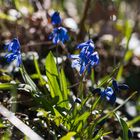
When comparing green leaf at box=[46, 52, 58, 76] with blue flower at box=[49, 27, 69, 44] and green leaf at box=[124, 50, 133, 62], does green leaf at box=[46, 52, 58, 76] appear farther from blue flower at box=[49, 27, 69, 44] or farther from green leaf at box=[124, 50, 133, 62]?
green leaf at box=[124, 50, 133, 62]

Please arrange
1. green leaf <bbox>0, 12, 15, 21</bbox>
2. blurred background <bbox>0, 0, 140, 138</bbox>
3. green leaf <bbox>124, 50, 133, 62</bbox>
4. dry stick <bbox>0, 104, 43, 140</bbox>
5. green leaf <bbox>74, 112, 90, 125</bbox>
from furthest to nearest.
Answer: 1. green leaf <bbox>124, 50, 133, 62</bbox>
2. green leaf <bbox>0, 12, 15, 21</bbox>
3. blurred background <bbox>0, 0, 140, 138</bbox>
4. green leaf <bbox>74, 112, 90, 125</bbox>
5. dry stick <bbox>0, 104, 43, 140</bbox>

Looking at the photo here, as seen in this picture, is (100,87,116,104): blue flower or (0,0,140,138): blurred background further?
(0,0,140,138): blurred background

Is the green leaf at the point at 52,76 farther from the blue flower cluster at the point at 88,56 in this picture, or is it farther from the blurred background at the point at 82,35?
the blurred background at the point at 82,35

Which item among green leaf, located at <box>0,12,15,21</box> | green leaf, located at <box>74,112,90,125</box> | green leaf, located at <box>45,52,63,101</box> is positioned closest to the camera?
green leaf, located at <box>74,112,90,125</box>

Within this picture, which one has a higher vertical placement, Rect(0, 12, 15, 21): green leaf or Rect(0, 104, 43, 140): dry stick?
Rect(0, 12, 15, 21): green leaf

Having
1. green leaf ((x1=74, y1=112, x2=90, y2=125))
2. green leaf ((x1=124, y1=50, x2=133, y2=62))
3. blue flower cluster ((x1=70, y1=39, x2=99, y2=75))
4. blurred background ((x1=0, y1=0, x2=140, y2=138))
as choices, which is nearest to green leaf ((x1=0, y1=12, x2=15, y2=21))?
blurred background ((x1=0, y1=0, x2=140, y2=138))

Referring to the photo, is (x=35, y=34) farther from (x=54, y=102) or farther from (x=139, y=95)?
(x=54, y=102)

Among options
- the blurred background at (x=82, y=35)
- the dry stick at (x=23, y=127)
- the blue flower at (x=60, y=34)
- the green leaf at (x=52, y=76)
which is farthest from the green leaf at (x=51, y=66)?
the blurred background at (x=82, y=35)

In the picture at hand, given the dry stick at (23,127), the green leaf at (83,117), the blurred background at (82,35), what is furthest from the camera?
the blurred background at (82,35)
